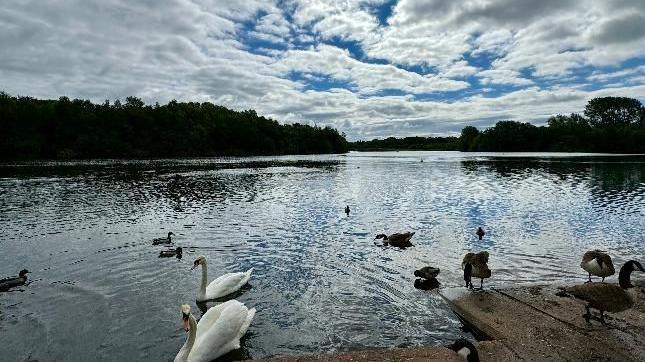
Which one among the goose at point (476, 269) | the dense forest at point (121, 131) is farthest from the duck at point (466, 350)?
the dense forest at point (121, 131)

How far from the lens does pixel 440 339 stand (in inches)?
381

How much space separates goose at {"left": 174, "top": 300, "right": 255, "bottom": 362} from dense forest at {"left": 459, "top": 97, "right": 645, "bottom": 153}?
173m

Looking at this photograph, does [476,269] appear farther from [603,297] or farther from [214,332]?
[214,332]

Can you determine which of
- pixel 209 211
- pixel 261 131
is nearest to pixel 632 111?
pixel 261 131

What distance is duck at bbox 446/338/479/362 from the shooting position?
7.16 m

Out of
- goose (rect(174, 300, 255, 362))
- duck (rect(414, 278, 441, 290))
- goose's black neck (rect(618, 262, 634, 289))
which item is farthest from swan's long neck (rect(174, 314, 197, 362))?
goose's black neck (rect(618, 262, 634, 289))

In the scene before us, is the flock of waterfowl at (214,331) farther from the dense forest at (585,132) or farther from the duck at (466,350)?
the dense forest at (585,132)

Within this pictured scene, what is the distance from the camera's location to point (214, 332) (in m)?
9.22

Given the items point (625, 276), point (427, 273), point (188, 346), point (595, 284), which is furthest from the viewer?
point (427, 273)

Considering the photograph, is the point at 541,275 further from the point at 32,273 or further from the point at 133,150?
the point at 133,150

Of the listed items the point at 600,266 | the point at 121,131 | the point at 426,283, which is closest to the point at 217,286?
the point at 426,283

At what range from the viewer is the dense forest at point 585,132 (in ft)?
485

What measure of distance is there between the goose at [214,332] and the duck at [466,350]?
4895 millimetres

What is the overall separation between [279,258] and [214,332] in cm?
804
